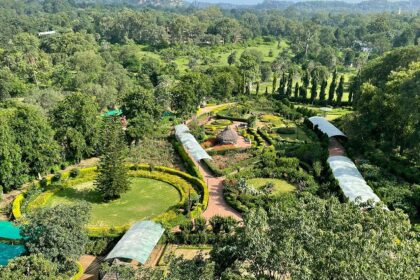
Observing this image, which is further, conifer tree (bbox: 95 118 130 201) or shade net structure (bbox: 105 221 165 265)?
conifer tree (bbox: 95 118 130 201)

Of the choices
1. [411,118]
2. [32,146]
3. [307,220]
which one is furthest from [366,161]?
[32,146]

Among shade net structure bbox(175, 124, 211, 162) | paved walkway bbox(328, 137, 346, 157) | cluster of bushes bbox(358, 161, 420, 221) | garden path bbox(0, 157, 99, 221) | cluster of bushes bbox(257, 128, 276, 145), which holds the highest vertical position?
shade net structure bbox(175, 124, 211, 162)

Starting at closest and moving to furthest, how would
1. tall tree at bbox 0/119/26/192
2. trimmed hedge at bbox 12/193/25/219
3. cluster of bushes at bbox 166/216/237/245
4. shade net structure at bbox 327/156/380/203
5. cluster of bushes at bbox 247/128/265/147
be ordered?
cluster of bushes at bbox 166/216/237/245, shade net structure at bbox 327/156/380/203, trimmed hedge at bbox 12/193/25/219, tall tree at bbox 0/119/26/192, cluster of bushes at bbox 247/128/265/147

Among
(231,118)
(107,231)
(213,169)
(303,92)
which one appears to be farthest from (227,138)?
(303,92)

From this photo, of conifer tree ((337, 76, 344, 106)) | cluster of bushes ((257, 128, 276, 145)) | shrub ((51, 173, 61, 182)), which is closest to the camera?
shrub ((51, 173, 61, 182))

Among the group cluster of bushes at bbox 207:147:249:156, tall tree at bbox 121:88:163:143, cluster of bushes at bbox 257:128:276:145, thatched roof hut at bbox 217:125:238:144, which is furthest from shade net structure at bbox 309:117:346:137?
tall tree at bbox 121:88:163:143

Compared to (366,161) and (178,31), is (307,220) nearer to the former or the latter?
(366,161)

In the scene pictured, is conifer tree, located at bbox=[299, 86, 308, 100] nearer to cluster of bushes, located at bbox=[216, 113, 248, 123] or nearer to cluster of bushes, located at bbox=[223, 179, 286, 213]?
cluster of bushes, located at bbox=[216, 113, 248, 123]
